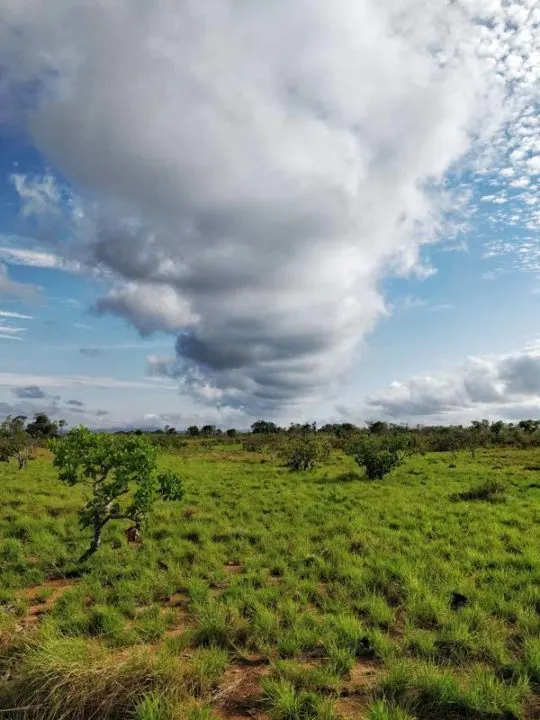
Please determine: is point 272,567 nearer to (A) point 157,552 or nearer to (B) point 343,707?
(A) point 157,552

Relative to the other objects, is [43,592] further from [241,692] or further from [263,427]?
[263,427]

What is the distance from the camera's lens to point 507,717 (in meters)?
7.16

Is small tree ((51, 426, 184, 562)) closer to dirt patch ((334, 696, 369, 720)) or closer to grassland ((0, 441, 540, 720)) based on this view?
grassland ((0, 441, 540, 720))

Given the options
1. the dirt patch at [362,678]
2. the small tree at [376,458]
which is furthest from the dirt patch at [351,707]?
the small tree at [376,458]

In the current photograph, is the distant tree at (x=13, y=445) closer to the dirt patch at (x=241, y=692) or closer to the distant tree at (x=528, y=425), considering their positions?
the dirt patch at (x=241, y=692)

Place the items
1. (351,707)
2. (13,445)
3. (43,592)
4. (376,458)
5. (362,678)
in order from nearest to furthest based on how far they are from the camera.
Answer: (351,707)
(362,678)
(43,592)
(376,458)
(13,445)

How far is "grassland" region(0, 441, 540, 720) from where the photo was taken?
7.29m

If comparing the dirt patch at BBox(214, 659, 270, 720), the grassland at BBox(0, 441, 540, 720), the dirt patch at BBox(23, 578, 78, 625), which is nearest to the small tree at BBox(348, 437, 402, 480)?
the grassland at BBox(0, 441, 540, 720)

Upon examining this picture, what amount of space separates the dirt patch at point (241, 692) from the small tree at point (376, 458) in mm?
28244

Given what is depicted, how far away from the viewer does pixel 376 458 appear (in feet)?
118

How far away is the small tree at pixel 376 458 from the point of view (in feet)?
119

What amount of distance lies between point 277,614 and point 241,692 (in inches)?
119

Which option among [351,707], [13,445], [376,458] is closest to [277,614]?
[351,707]

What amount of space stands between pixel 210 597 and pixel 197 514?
31.7 ft
